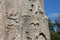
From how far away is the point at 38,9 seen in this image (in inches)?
190

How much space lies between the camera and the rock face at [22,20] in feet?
13.3

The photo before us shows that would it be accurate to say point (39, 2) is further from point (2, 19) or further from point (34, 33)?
point (2, 19)

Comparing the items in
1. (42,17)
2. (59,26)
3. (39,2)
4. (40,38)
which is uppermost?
(39,2)

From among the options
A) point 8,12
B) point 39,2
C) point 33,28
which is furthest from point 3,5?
point 39,2

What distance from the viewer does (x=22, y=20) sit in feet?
14.4

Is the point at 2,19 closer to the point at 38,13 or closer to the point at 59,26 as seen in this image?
the point at 38,13

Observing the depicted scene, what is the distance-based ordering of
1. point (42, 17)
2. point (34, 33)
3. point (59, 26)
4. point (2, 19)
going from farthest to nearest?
1. point (59, 26)
2. point (42, 17)
3. point (34, 33)
4. point (2, 19)

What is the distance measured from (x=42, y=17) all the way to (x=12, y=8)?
89 cm

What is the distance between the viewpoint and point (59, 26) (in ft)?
100

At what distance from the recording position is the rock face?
4.04m

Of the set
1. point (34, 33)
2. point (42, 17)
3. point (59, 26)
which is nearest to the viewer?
point (34, 33)

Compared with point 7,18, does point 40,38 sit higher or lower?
lower

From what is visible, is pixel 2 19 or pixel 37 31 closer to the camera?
pixel 2 19

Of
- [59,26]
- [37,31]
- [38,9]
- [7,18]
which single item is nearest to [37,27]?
[37,31]
